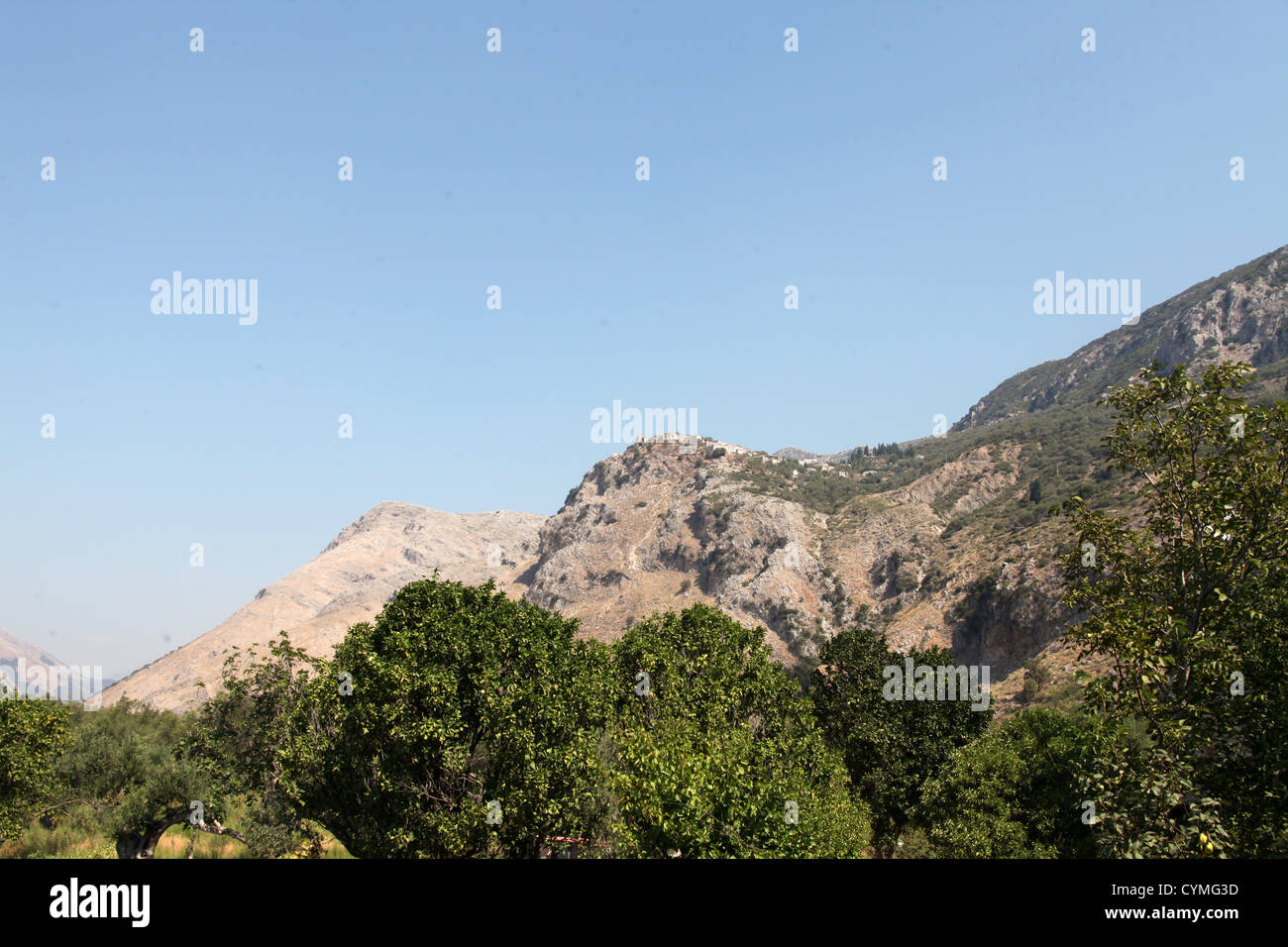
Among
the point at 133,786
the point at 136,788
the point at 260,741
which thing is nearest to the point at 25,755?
the point at 136,788

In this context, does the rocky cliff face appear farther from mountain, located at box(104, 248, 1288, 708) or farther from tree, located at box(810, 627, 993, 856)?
tree, located at box(810, 627, 993, 856)

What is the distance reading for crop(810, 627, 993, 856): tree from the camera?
44.8 meters

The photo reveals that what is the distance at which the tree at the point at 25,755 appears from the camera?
36.6 meters

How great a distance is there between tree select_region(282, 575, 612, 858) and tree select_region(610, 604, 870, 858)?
2358mm

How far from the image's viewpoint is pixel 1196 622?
639 inches

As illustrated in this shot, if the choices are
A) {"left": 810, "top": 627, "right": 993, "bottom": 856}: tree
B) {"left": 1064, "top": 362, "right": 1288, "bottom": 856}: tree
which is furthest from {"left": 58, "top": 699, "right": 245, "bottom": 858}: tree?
{"left": 1064, "top": 362, "right": 1288, "bottom": 856}: tree

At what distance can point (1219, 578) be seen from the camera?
16.4 metres

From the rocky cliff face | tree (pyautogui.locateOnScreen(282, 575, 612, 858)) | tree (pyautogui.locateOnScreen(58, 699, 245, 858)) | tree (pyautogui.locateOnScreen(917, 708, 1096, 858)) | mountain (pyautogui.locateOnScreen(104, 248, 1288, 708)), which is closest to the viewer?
tree (pyautogui.locateOnScreen(282, 575, 612, 858))

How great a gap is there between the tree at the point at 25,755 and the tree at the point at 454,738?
1579 centimetres

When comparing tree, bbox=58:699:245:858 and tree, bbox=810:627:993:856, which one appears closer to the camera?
tree, bbox=58:699:245:858

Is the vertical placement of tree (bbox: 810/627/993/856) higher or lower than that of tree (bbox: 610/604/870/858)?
lower

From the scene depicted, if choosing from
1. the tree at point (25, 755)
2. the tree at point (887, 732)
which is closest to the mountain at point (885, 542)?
the tree at point (887, 732)
